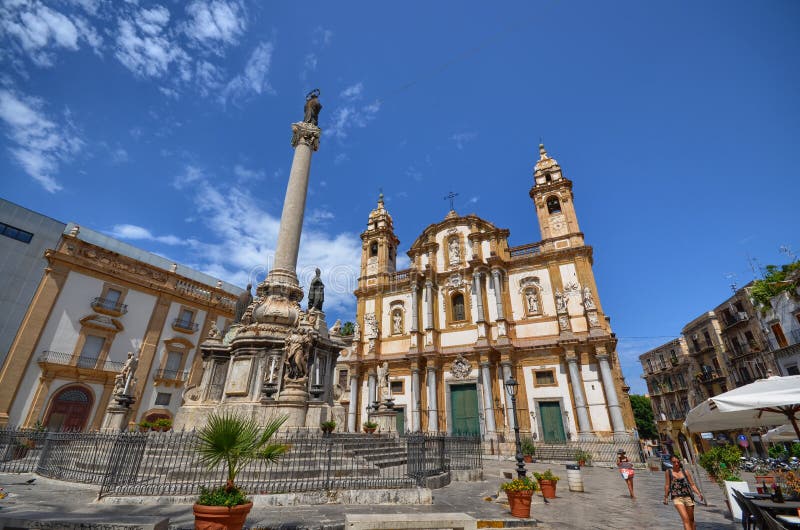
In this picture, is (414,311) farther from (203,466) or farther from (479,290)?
(203,466)

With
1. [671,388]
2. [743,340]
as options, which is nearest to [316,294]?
[743,340]

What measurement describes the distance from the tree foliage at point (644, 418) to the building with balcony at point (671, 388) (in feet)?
3.62

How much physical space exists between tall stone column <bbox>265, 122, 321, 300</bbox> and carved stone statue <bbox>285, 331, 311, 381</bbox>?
243cm

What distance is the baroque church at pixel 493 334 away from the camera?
20.1 meters

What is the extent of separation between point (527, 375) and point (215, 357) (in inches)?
690

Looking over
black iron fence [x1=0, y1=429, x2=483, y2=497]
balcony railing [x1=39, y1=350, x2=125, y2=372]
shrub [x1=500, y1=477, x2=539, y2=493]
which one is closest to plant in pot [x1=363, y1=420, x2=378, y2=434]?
black iron fence [x1=0, y1=429, x2=483, y2=497]

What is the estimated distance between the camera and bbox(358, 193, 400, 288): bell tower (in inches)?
1168

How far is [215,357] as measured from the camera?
11875 millimetres

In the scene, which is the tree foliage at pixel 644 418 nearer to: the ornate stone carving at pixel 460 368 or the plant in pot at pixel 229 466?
the ornate stone carving at pixel 460 368

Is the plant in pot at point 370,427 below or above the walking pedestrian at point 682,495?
above

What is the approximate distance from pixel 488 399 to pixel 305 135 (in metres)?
17.6

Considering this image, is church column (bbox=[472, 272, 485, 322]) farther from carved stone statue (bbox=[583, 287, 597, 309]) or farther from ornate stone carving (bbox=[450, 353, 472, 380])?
carved stone statue (bbox=[583, 287, 597, 309])

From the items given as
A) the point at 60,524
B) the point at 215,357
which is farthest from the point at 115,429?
the point at 60,524

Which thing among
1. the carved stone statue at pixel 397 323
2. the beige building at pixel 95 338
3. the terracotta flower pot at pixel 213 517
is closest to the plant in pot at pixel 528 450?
the carved stone statue at pixel 397 323
